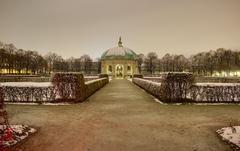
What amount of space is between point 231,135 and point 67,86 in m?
11.9

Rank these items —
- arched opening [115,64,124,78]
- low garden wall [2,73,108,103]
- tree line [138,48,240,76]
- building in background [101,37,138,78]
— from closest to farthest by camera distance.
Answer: low garden wall [2,73,108,103], building in background [101,37,138,78], arched opening [115,64,124,78], tree line [138,48,240,76]

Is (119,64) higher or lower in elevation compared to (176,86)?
higher

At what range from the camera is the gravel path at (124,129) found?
7.69 m

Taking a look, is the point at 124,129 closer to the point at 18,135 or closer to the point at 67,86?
the point at 18,135

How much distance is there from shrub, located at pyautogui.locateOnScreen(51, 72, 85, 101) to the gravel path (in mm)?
3940

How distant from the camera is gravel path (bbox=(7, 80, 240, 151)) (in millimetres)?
7691

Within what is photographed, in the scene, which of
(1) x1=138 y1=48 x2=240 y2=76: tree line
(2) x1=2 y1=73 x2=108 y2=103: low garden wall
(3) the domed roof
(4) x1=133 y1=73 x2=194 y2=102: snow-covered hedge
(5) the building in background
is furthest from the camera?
(1) x1=138 y1=48 x2=240 y2=76: tree line

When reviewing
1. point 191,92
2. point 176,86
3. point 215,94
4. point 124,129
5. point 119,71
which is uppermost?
point 119,71

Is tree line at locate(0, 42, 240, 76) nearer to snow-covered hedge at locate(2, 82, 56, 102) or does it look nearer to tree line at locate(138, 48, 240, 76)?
tree line at locate(138, 48, 240, 76)

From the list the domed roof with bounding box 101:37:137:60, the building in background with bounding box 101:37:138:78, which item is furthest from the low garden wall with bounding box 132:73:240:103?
the domed roof with bounding box 101:37:137:60

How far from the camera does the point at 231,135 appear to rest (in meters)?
8.60

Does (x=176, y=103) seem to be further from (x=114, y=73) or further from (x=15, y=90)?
(x=114, y=73)

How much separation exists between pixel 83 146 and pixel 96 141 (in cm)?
61

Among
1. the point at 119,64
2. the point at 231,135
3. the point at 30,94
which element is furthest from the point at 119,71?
the point at 231,135
